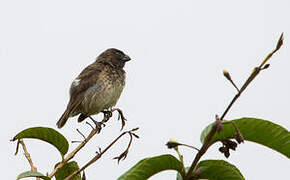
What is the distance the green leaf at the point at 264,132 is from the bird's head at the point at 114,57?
5.02 meters

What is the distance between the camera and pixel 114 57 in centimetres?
654

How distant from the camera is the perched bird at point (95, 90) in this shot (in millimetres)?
5555

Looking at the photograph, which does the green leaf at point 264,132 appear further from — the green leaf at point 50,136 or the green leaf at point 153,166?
the green leaf at point 50,136

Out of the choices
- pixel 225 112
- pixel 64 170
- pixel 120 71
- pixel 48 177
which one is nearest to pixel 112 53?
pixel 120 71

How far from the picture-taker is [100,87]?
5.72 meters

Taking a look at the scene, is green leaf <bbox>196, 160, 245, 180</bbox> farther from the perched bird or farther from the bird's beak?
the bird's beak

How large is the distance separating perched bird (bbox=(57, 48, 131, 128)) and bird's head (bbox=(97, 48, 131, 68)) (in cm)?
20

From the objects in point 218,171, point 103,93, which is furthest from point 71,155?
point 103,93

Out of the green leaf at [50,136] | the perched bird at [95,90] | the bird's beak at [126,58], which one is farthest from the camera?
the bird's beak at [126,58]

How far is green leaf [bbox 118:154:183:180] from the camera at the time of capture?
1.42 metres

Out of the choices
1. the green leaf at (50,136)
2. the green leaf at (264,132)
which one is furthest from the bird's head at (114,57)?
the green leaf at (264,132)

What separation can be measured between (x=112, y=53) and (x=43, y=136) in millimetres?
4734

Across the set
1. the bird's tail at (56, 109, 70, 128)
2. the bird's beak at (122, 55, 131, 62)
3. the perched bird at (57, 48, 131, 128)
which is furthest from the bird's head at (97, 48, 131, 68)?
the bird's tail at (56, 109, 70, 128)

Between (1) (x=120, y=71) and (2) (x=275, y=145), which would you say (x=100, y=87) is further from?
(2) (x=275, y=145)
